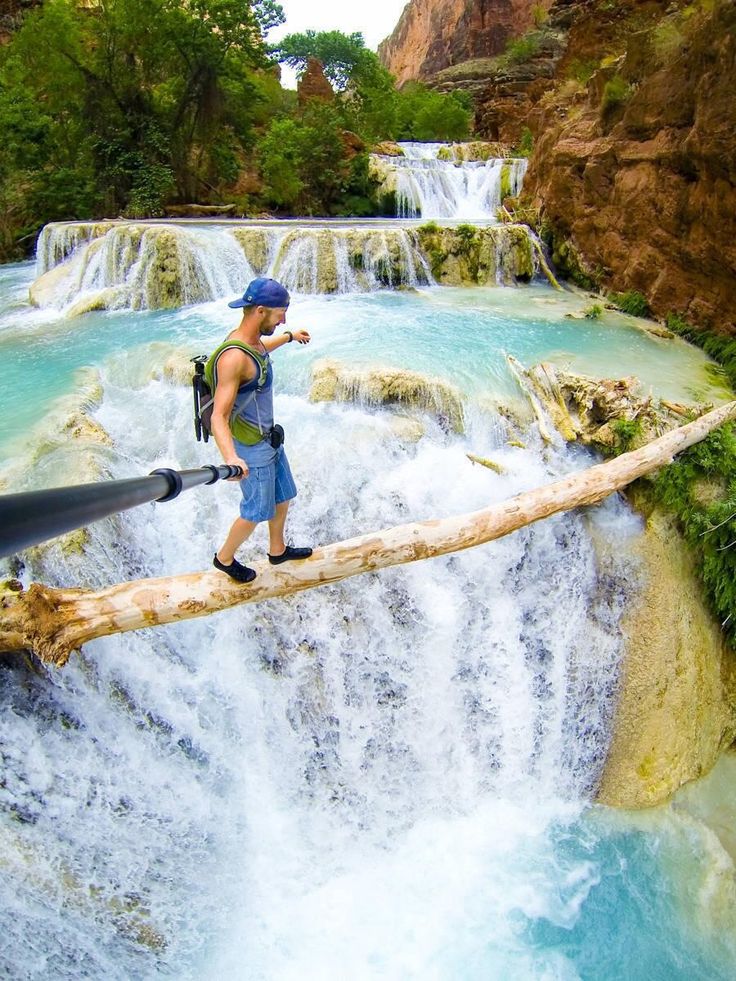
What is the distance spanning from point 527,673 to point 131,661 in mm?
3000

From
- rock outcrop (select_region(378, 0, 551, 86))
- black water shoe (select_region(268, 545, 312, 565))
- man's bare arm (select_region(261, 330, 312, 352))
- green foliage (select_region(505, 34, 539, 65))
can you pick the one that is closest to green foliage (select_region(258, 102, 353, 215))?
man's bare arm (select_region(261, 330, 312, 352))

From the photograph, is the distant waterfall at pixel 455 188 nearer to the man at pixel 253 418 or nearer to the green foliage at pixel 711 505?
the green foliage at pixel 711 505

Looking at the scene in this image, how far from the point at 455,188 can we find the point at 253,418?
17.5 meters

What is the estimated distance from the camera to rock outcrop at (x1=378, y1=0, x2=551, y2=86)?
126 ft

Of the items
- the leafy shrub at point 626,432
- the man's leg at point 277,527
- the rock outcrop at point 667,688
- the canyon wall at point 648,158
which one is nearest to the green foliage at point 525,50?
the canyon wall at point 648,158

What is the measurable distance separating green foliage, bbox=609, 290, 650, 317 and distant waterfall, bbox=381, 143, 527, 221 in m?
7.93

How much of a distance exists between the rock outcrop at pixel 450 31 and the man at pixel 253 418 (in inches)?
1607

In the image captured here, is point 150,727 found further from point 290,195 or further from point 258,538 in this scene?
point 290,195

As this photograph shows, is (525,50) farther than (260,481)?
Yes

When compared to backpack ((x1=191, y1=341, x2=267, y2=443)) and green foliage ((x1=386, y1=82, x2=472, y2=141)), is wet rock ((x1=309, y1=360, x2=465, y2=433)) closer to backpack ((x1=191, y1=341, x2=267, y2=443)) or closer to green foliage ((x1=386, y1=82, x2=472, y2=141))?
backpack ((x1=191, y1=341, x2=267, y2=443))

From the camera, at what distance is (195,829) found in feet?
A: 13.1

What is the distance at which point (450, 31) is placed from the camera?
4369 cm

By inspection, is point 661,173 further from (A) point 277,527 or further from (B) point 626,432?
(A) point 277,527

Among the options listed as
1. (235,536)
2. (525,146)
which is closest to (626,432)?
(235,536)
